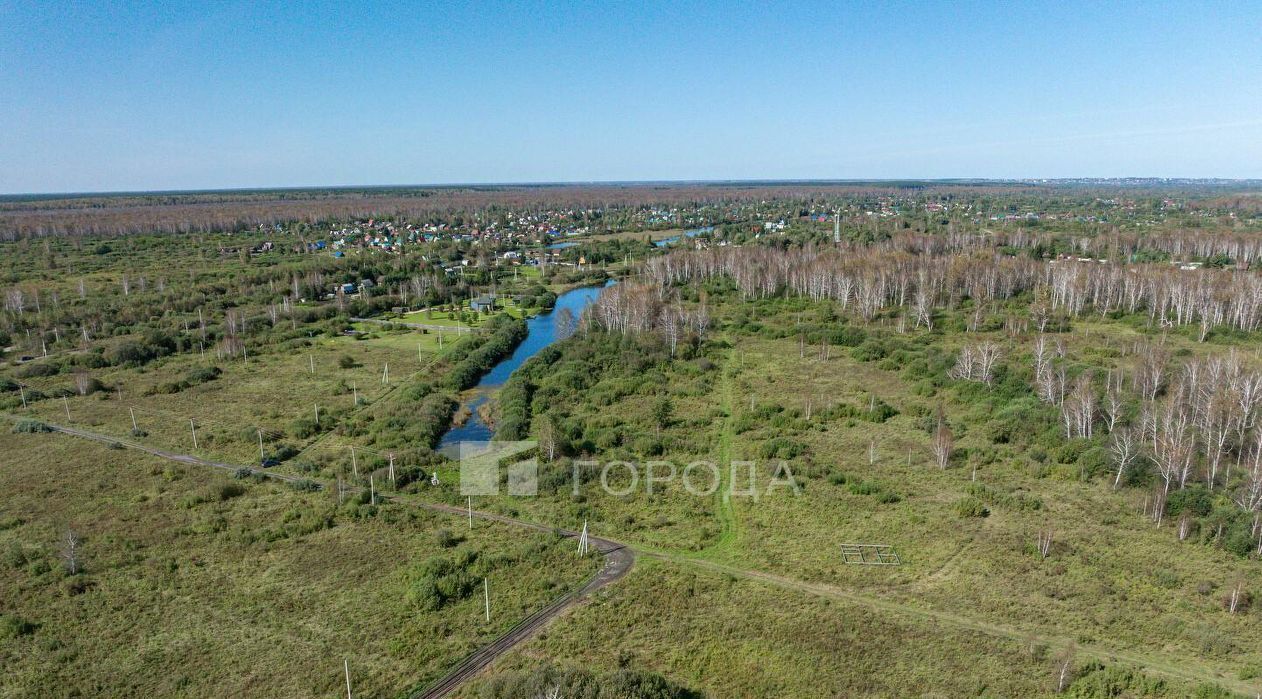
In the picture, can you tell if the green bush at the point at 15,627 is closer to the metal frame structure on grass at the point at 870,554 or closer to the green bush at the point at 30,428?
the green bush at the point at 30,428

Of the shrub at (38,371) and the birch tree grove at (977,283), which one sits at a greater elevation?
the birch tree grove at (977,283)

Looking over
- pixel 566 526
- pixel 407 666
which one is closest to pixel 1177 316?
pixel 566 526

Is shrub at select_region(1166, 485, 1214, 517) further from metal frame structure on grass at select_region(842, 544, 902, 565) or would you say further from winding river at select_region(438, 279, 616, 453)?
winding river at select_region(438, 279, 616, 453)

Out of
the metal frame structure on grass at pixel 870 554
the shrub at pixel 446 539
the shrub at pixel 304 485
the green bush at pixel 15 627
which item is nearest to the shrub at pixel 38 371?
the shrub at pixel 304 485

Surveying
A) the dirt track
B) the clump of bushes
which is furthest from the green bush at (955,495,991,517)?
the clump of bushes

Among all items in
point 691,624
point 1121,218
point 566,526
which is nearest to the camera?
point 691,624

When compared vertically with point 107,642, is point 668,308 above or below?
above

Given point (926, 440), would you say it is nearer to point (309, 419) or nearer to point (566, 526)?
point (566, 526)

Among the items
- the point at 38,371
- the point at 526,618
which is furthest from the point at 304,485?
the point at 38,371
